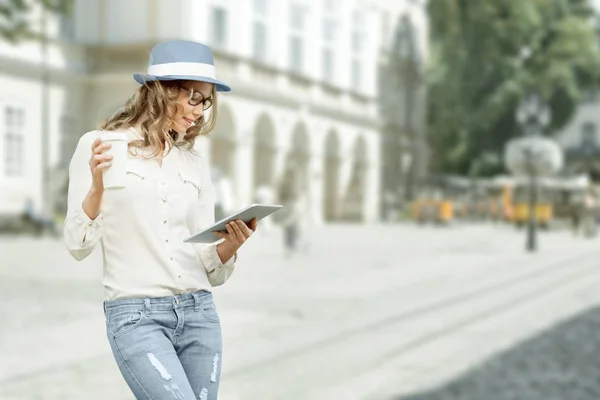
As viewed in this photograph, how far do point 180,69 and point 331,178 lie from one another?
44.4 metres

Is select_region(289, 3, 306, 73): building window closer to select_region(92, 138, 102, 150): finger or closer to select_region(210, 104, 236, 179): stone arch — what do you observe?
select_region(210, 104, 236, 179): stone arch

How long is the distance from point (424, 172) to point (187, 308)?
57.2m

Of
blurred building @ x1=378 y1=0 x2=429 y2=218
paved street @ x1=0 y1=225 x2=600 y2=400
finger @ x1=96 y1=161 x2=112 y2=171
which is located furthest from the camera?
blurred building @ x1=378 y1=0 x2=429 y2=218

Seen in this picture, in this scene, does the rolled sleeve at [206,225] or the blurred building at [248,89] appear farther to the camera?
the blurred building at [248,89]

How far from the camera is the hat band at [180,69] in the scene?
2787 mm

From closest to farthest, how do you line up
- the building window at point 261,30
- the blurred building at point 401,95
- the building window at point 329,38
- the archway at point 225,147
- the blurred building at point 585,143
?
the archway at point 225,147
the building window at point 261,30
the building window at point 329,38
the blurred building at point 401,95
the blurred building at point 585,143

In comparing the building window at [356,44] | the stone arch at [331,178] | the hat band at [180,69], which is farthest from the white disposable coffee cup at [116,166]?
the building window at [356,44]

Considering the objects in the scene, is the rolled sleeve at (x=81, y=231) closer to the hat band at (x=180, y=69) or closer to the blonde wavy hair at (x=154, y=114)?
the blonde wavy hair at (x=154, y=114)

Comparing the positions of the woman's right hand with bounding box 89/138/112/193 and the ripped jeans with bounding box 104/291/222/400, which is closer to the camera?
the woman's right hand with bounding box 89/138/112/193

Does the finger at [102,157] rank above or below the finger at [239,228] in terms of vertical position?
above

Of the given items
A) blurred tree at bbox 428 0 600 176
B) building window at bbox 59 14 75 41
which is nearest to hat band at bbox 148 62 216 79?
building window at bbox 59 14 75 41

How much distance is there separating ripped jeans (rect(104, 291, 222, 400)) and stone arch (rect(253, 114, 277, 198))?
35.8 m

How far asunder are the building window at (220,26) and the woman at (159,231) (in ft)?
107

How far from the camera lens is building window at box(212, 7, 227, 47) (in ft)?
116
